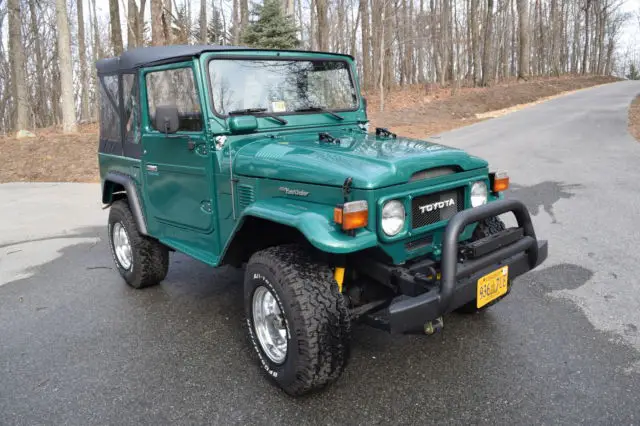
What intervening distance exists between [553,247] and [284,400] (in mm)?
3728

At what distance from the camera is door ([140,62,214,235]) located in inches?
143

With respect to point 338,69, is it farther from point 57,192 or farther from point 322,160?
point 57,192

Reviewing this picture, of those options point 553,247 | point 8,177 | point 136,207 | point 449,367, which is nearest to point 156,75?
point 136,207

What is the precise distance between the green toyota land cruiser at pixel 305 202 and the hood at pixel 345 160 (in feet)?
0.04

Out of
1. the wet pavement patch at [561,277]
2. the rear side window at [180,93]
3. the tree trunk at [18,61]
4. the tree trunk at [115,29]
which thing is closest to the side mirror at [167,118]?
the rear side window at [180,93]

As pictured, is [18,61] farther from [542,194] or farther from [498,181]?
[498,181]

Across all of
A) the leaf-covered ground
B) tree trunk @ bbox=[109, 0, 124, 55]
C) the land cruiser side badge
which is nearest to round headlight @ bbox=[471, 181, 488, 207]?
the land cruiser side badge

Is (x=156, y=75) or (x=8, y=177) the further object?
(x=8, y=177)

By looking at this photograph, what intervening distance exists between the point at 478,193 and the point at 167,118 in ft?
7.22

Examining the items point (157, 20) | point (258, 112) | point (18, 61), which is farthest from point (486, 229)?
point (18, 61)

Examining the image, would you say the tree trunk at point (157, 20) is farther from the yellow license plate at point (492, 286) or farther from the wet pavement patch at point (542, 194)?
the yellow license plate at point (492, 286)

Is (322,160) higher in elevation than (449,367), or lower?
higher

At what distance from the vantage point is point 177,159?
152 inches

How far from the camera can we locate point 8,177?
12.6 metres
